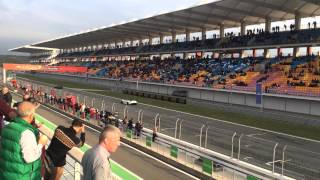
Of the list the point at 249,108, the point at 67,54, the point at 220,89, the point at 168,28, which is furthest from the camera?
the point at 67,54

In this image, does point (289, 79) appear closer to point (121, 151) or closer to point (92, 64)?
point (121, 151)

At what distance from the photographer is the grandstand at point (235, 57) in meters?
40.2

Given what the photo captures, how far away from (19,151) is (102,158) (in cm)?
101

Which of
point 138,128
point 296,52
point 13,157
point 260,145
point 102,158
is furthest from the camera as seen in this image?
point 296,52

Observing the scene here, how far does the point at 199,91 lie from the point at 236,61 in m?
7.11

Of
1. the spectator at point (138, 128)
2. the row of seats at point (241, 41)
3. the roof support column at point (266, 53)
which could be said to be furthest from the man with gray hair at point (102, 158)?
the roof support column at point (266, 53)

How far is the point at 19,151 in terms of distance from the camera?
419 centimetres

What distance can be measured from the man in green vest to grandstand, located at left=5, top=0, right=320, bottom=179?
63.8 feet

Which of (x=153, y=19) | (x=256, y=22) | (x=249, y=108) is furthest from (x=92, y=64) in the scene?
(x=249, y=108)

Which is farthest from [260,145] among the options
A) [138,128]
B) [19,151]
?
[19,151]

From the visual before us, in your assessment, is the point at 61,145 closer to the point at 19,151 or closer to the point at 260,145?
the point at 19,151

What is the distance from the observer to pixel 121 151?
2105 centimetres

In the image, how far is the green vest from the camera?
165 inches

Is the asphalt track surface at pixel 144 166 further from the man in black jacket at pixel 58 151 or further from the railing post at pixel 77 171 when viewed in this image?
the railing post at pixel 77 171
